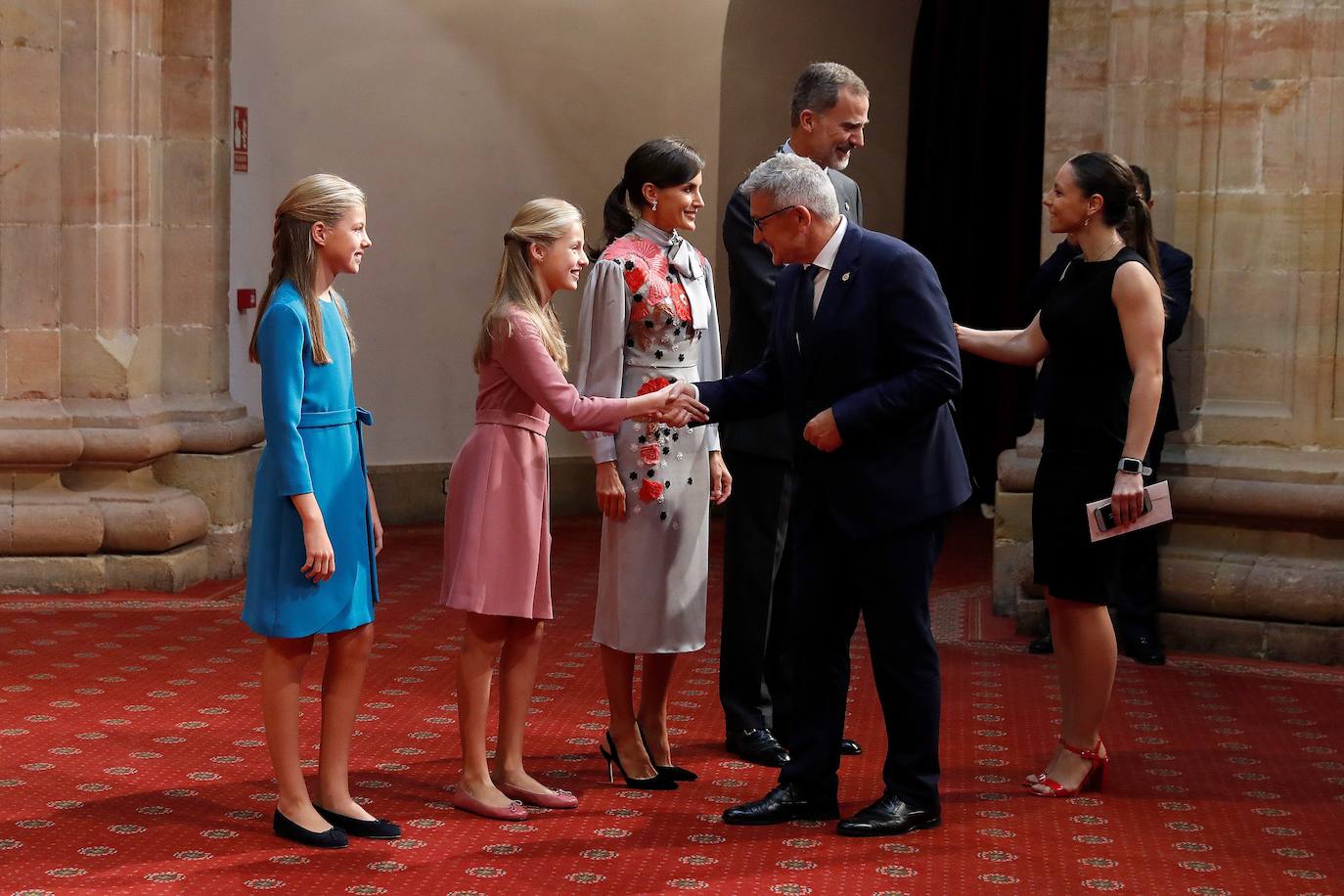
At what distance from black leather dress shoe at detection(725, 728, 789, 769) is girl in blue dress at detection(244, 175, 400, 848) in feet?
3.66

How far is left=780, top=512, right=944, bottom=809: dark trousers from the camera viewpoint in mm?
3838

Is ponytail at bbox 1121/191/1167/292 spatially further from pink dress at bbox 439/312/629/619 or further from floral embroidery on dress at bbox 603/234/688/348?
pink dress at bbox 439/312/629/619

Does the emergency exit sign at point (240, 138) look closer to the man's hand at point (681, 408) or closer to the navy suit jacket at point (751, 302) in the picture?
the navy suit jacket at point (751, 302)

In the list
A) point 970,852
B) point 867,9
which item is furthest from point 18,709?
point 867,9

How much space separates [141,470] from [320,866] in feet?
12.7

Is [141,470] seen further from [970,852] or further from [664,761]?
[970,852]

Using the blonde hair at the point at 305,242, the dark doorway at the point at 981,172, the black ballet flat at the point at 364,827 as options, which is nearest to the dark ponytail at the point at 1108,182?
the blonde hair at the point at 305,242

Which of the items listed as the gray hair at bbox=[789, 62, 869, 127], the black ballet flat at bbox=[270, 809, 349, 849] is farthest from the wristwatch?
the black ballet flat at bbox=[270, 809, 349, 849]

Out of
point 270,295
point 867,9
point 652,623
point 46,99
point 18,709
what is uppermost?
point 867,9

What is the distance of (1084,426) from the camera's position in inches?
167

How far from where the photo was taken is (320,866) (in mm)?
3576

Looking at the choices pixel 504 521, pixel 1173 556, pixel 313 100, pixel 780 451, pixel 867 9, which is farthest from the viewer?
pixel 867 9

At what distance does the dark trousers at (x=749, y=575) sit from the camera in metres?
4.63

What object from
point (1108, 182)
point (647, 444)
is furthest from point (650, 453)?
point (1108, 182)
